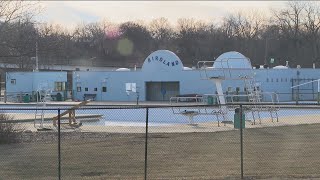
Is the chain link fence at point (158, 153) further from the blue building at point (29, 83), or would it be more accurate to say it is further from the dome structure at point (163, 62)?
the blue building at point (29, 83)

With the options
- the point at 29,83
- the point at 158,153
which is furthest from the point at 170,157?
the point at 29,83

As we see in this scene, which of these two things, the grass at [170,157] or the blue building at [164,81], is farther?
the blue building at [164,81]

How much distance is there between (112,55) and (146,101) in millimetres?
79355

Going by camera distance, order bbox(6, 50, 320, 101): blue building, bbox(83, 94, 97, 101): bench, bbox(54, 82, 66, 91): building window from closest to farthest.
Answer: bbox(6, 50, 320, 101): blue building, bbox(83, 94, 97, 101): bench, bbox(54, 82, 66, 91): building window

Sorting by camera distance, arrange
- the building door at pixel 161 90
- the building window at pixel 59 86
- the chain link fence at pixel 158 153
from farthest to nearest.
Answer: the building window at pixel 59 86 < the building door at pixel 161 90 < the chain link fence at pixel 158 153

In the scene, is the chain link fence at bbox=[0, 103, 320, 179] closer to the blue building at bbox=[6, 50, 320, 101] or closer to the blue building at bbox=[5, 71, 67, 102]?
the blue building at bbox=[6, 50, 320, 101]

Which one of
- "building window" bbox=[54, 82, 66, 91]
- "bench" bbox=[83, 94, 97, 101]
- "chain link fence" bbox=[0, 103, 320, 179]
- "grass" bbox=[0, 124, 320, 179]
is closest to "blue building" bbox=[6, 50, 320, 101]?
"bench" bbox=[83, 94, 97, 101]

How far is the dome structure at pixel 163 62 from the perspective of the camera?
67125 millimetres

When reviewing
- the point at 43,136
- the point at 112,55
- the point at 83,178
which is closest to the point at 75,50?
the point at 112,55

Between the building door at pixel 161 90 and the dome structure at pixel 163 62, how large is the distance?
1.83 meters

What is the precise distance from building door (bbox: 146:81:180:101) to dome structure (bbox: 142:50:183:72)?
1826 mm

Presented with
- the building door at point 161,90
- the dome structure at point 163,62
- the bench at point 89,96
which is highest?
the dome structure at point 163,62

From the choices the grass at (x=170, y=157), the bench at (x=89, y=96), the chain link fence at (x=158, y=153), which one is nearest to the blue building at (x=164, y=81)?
the bench at (x=89, y=96)

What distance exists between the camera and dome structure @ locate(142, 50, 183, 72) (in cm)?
6712
